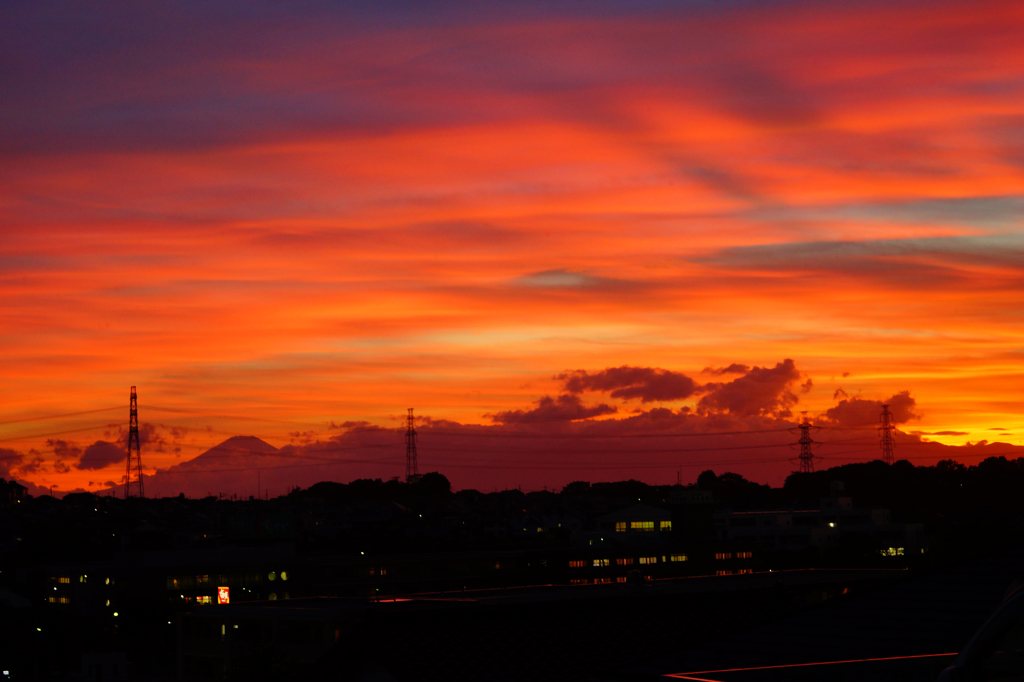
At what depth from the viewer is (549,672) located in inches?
1758

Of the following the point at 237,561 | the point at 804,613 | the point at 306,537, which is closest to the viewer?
the point at 804,613

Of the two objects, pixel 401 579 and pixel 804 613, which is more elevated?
pixel 804 613

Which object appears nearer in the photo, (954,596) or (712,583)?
(954,596)

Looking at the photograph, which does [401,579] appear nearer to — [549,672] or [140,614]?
[140,614]

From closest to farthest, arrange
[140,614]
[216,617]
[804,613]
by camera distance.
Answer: [804,613], [216,617], [140,614]

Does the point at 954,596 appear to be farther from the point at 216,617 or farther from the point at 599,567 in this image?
the point at 599,567

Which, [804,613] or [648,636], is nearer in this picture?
[804,613]

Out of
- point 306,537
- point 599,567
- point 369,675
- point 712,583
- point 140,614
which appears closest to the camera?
point 369,675

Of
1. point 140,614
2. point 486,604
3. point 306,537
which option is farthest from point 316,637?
point 306,537

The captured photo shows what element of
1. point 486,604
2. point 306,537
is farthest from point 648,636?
point 306,537

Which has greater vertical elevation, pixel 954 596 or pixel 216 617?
pixel 954 596

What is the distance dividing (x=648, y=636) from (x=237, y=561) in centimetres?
6994

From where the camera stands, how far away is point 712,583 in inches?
2753

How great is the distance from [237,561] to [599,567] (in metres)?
42.2
